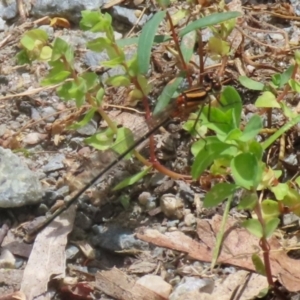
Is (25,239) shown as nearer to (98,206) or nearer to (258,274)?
(98,206)

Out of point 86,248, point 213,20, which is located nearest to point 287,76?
point 213,20

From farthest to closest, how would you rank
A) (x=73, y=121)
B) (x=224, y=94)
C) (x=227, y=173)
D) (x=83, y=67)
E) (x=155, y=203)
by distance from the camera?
(x=83, y=67) < (x=73, y=121) < (x=155, y=203) < (x=227, y=173) < (x=224, y=94)

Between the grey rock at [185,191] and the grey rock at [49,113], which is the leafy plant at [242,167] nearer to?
the grey rock at [185,191]

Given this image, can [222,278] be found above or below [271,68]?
below

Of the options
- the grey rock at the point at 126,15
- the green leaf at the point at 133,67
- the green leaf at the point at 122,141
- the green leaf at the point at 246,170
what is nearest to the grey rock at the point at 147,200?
the green leaf at the point at 122,141

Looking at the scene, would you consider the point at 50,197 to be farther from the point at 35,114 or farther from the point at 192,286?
the point at 192,286

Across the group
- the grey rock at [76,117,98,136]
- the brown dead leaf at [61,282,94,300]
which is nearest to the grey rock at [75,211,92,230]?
the brown dead leaf at [61,282,94,300]

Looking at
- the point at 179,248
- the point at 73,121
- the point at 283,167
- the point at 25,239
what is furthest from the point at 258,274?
the point at 73,121
